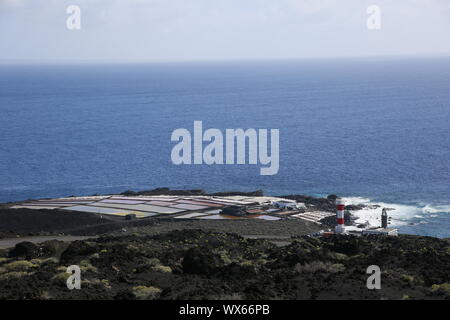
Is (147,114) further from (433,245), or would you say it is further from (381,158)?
(433,245)

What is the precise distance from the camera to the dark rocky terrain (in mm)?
23859

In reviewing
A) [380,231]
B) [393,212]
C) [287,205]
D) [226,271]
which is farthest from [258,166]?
[226,271]

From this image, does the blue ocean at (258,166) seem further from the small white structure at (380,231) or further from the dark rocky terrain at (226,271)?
the dark rocky terrain at (226,271)

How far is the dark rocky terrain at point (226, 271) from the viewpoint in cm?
2386

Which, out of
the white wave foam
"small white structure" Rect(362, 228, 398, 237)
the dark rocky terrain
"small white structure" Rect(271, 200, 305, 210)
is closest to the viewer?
the dark rocky terrain

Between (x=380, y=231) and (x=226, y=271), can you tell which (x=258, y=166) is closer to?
(x=380, y=231)

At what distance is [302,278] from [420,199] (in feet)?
150

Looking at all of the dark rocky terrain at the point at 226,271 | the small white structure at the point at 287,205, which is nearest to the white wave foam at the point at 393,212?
the small white structure at the point at 287,205

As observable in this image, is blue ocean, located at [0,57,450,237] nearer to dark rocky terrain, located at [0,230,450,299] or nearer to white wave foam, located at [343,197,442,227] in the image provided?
white wave foam, located at [343,197,442,227]

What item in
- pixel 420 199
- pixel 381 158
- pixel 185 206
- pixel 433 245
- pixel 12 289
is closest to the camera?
pixel 12 289

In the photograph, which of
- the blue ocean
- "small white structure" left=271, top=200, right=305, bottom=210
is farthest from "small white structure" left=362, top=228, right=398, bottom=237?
"small white structure" left=271, top=200, right=305, bottom=210

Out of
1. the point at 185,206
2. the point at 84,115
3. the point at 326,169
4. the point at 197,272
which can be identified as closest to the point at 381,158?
the point at 326,169

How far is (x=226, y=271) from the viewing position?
89.1 feet

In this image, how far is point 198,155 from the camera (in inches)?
4065
